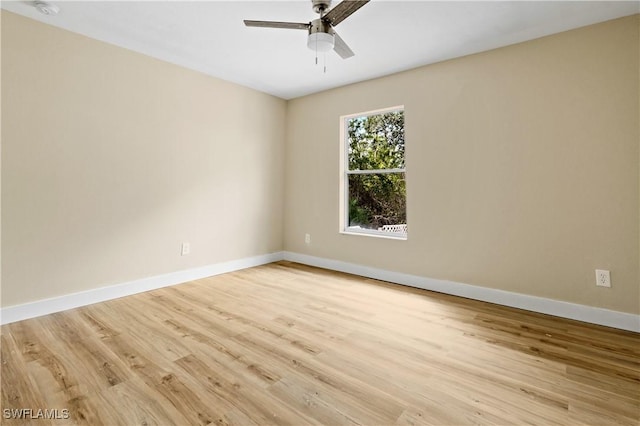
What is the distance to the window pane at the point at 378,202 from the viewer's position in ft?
11.4

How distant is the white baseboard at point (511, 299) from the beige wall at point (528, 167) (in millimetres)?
56

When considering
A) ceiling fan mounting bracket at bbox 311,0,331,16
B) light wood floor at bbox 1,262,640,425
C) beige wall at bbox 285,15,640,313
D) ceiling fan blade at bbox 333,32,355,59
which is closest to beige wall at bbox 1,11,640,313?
beige wall at bbox 285,15,640,313

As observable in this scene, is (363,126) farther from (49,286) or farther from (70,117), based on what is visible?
(49,286)

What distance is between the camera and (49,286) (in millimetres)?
2457

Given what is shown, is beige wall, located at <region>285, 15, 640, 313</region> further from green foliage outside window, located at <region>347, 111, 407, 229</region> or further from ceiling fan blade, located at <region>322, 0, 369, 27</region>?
ceiling fan blade, located at <region>322, 0, 369, 27</region>

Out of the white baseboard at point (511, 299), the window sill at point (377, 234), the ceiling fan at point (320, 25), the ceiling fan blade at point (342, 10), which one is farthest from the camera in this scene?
the window sill at point (377, 234)

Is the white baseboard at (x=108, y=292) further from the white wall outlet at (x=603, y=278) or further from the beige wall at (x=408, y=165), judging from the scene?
the white wall outlet at (x=603, y=278)

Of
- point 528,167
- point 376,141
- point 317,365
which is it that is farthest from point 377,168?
point 317,365

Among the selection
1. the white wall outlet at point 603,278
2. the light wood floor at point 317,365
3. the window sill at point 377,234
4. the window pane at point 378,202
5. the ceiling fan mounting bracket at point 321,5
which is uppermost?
the ceiling fan mounting bracket at point 321,5

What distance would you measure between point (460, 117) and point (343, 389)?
271cm

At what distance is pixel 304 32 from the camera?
257 centimetres

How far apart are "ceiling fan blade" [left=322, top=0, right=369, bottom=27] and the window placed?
173 cm

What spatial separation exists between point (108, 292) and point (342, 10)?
307 cm

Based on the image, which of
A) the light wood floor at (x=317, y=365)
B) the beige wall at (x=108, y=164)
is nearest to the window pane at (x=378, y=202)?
the light wood floor at (x=317, y=365)
